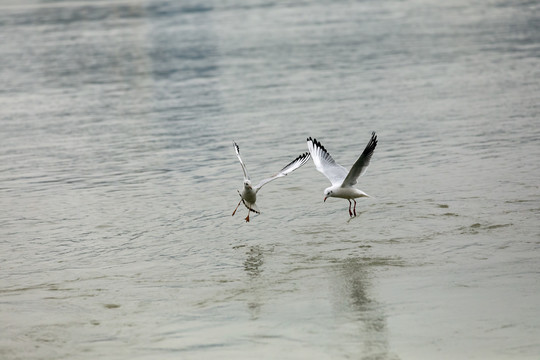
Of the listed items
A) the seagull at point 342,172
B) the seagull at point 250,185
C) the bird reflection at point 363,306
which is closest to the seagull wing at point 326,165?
the seagull at point 342,172

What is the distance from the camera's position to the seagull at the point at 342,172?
11.3 meters

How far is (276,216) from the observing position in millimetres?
12812

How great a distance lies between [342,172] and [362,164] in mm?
1111

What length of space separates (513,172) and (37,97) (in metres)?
17.3

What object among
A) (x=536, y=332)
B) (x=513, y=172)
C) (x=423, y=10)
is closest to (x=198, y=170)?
(x=513, y=172)

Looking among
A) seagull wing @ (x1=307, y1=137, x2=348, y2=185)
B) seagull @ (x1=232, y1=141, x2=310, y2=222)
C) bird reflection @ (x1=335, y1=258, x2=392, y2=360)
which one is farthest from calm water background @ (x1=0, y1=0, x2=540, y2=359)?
seagull wing @ (x1=307, y1=137, x2=348, y2=185)

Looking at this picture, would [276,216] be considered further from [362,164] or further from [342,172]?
[362,164]

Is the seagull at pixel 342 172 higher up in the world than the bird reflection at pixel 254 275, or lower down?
higher up

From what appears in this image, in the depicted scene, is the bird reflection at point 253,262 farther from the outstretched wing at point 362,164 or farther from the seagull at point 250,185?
the outstretched wing at point 362,164

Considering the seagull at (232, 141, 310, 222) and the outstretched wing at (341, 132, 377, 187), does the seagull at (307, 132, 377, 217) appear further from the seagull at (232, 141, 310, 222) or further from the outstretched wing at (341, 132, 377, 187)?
the seagull at (232, 141, 310, 222)

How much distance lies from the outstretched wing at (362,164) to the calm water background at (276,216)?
68cm

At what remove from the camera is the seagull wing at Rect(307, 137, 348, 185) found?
1248 centimetres

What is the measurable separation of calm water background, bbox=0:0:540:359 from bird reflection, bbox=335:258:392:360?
3cm

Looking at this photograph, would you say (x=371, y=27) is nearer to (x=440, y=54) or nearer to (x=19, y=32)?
(x=440, y=54)
